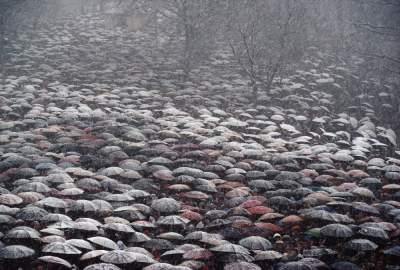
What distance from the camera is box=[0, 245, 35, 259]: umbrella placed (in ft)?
21.6

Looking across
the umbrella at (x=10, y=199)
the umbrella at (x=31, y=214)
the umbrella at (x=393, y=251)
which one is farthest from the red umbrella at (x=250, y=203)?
the umbrella at (x=10, y=199)

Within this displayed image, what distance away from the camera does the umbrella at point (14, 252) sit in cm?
658

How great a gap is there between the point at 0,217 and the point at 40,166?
294 centimetres

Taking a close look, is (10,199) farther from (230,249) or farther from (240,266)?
(240,266)

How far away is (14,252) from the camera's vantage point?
6.66 meters

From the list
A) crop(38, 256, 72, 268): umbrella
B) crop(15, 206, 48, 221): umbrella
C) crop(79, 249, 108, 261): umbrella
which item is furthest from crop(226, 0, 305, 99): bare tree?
crop(38, 256, 72, 268): umbrella

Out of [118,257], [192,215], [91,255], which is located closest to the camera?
[118,257]

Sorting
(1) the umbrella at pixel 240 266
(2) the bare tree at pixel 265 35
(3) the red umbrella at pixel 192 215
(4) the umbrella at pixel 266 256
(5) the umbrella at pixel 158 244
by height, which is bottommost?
(3) the red umbrella at pixel 192 215

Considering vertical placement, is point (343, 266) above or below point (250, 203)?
above

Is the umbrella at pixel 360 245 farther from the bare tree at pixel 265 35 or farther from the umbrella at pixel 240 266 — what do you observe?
the bare tree at pixel 265 35

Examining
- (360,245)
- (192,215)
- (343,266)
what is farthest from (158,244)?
(360,245)

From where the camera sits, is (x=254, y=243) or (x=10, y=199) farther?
(x=10, y=199)

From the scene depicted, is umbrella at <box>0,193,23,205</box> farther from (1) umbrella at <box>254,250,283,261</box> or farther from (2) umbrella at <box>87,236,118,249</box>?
(1) umbrella at <box>254,250,283,261</box>

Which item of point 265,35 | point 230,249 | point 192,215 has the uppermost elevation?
point 265,35
